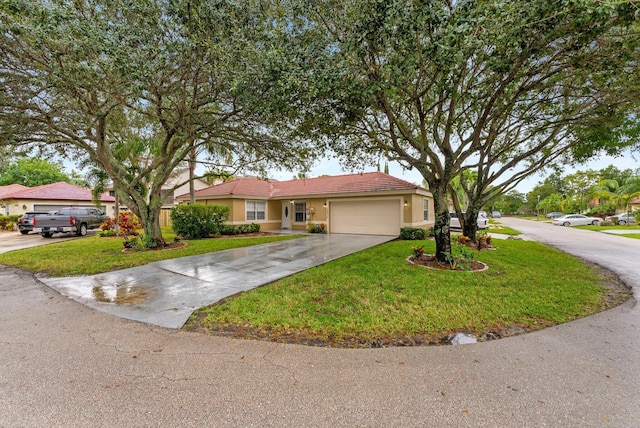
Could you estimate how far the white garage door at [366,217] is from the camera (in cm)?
1454

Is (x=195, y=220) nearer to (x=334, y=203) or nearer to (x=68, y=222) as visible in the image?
(x=334, y=203)

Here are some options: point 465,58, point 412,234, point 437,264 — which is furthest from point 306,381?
point 412,234

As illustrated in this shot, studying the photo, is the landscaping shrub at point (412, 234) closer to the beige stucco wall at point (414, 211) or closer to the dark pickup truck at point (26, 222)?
the beige stucco wall at point (414, 211)

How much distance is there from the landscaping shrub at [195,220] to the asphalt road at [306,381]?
33.1 feet

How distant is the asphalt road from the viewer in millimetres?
2145

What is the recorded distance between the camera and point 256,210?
703 inches

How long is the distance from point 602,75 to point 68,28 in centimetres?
1084

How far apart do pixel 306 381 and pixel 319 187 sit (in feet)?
50.8

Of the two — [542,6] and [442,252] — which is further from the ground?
[542,6]

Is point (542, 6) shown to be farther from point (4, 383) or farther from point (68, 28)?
point (68, 28)

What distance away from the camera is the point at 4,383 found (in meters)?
2.55

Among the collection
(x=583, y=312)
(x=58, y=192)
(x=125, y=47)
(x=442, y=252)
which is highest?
(x=125, y=47)

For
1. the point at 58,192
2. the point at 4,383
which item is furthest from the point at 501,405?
the point at 58,192

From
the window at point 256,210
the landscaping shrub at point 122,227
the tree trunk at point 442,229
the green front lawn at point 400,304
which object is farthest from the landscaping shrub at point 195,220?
the tree trunk at point 442,229
